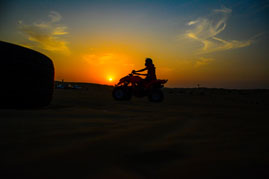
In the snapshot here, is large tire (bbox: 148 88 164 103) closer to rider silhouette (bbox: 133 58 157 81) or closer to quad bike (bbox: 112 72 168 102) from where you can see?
quad bike (bbox: 112 72 168 102)

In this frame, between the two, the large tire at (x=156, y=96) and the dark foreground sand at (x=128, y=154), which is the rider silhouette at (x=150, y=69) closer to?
the large tire at (x=156, y=96)

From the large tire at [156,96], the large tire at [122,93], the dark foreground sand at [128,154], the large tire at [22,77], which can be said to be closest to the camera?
the dark foreground sand at [128,154]

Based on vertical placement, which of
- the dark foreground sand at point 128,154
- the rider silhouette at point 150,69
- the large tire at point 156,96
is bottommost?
the dark foreground sand at point 128,154

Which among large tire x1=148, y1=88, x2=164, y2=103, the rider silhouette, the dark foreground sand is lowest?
the dark foreground sand

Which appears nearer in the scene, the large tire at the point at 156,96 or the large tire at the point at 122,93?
the large tire at the point at 156,96

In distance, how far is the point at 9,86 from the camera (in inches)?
84.6

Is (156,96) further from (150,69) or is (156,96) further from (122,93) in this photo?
(122,93)

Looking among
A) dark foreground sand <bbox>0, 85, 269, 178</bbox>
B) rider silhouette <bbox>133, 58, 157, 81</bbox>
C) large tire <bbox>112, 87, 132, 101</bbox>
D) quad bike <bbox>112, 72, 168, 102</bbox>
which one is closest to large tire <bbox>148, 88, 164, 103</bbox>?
quad bike <bbox>112, 72, 168, 102</bbox>

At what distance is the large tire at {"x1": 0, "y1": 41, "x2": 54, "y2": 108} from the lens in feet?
7.03

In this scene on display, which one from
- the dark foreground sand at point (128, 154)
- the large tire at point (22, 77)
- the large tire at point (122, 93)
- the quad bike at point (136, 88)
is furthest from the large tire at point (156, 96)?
the dark foreground sand at point (128, 154)

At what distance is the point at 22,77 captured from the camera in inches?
90.0

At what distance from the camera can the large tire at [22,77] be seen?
2.14 meters

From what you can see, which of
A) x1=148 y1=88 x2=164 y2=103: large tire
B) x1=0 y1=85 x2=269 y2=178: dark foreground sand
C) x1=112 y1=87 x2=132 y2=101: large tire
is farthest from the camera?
x1=112 y1=87 x2=132 y2=101: large tire

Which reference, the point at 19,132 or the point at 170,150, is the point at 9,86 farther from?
the point at 170,150
